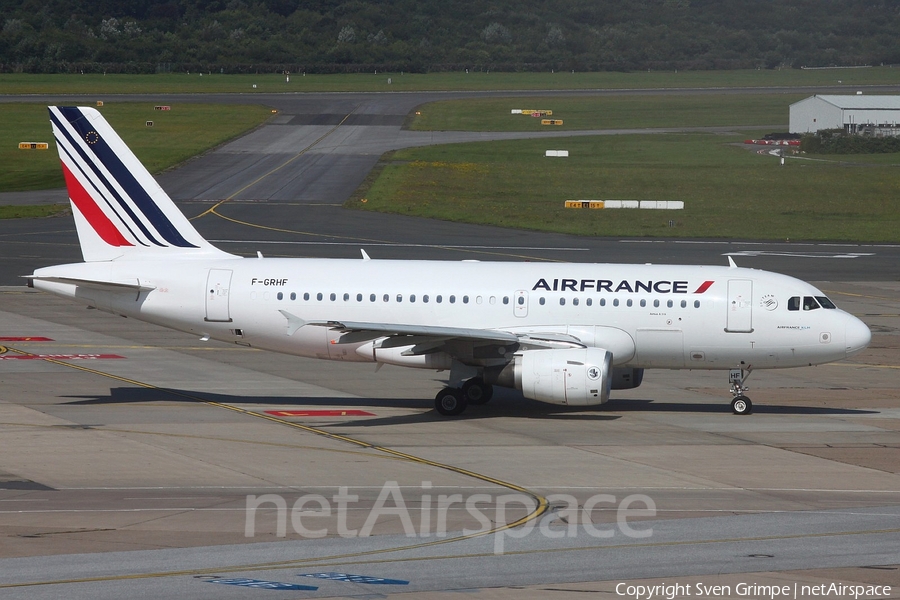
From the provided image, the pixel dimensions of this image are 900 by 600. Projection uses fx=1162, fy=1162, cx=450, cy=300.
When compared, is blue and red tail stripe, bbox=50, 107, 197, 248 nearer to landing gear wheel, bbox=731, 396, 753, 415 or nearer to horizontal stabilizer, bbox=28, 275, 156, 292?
horizontal stabilizer, bbox=28, 275, 156, 292

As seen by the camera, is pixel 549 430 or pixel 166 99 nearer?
pixel 549 430

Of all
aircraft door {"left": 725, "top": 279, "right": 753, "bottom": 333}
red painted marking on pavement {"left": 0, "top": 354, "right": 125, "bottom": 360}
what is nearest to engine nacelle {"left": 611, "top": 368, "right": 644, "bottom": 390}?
aircraft door {"left": 725, "top": 279, "right": 753, "bottom": 333}

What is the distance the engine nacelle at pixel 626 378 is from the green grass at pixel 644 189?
135ft

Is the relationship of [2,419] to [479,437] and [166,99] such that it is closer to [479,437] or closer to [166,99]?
[479,437]

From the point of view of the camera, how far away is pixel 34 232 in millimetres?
72625

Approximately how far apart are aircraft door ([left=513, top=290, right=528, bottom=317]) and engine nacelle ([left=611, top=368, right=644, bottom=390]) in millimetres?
3505

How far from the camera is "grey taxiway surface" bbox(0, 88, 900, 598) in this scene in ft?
62.8

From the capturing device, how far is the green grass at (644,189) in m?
79.8

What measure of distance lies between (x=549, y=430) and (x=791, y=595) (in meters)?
14.3

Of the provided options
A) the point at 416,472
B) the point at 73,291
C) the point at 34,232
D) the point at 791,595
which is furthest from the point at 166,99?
the point at 791,595

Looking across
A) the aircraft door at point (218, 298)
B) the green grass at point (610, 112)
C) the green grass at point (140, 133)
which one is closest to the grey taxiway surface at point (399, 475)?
the aircraft door at point (218, 298)

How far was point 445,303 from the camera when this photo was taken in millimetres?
34594

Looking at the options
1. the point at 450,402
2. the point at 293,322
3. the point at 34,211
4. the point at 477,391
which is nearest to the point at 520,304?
the point at 477,391

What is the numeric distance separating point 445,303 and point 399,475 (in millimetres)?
9301
